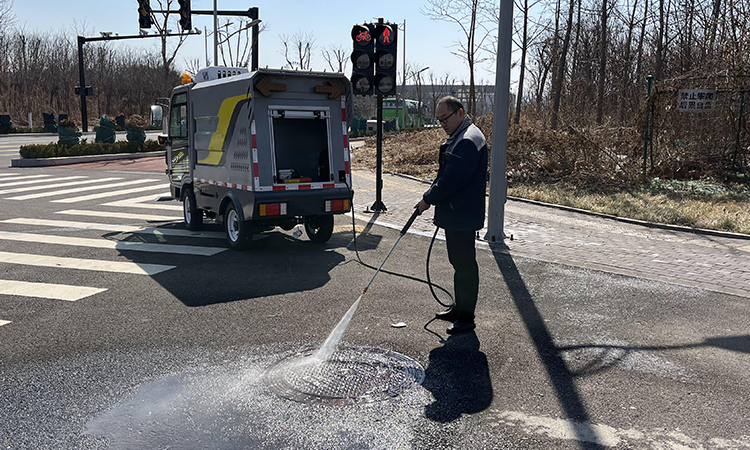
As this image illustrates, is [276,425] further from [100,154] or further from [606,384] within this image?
[100,154]

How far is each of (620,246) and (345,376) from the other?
5937mm

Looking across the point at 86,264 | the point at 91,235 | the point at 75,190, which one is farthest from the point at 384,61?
the point at 75,190

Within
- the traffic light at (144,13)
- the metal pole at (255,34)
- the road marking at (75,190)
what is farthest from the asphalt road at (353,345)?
the traffic light at (144,13)

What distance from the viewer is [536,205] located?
12.8 meters

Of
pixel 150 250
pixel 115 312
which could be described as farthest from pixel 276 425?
pixel 150 250

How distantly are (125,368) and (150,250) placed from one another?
4.35m

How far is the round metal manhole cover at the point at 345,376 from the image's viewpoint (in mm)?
4066

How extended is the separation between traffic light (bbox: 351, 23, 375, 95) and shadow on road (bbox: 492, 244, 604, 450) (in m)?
5.12

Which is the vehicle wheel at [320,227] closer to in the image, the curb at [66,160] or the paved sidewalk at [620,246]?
the paved sidewalk at [620,246]

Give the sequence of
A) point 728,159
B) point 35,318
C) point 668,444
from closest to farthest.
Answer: point 668,444 < point 35,318 < point 728,159

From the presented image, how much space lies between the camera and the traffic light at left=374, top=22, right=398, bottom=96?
11.4 m

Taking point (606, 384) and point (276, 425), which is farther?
point (606, 384)

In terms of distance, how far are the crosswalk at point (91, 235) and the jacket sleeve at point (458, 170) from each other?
379 cm

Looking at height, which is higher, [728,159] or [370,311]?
[728,159]
